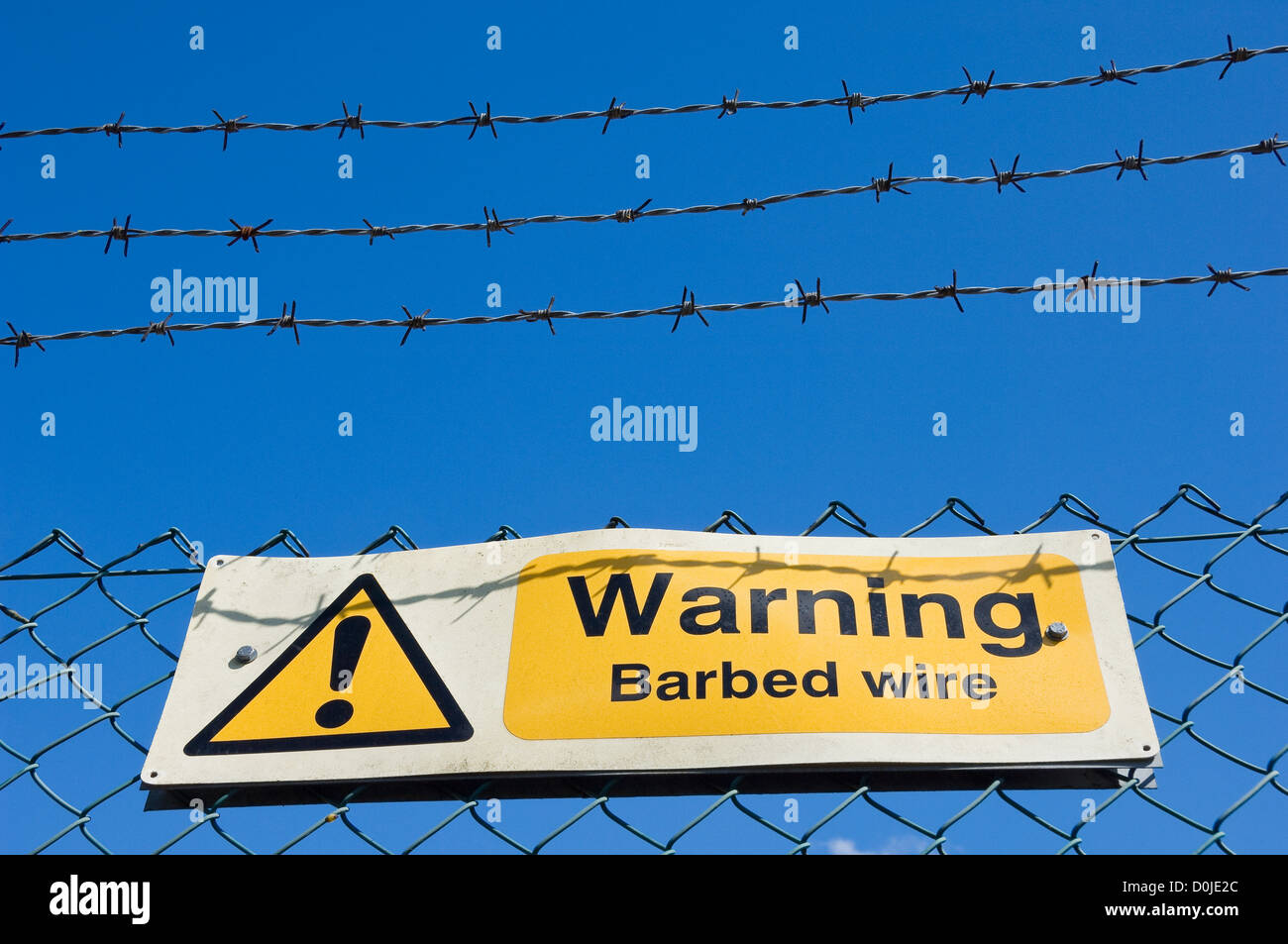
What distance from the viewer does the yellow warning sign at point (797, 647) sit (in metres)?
2.58

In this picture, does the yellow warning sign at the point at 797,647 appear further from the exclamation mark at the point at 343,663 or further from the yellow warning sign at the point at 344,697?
the exclamation mark at the point at 343,663

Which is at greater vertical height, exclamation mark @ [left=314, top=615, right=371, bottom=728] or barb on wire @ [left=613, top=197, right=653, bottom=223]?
barb on wire @ [left=613, top=197, right=653, bottom=223]

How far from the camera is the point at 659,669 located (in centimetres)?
265

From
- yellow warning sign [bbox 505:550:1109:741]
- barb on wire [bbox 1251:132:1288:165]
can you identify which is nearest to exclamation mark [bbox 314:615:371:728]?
yellow warning sign [bbox 505:550:1109:741]

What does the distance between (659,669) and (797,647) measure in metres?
0.32

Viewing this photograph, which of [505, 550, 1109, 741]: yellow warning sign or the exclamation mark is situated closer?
[505, 550, 1109, 741]: yellow warning sign

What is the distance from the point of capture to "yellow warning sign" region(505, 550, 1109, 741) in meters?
2.58

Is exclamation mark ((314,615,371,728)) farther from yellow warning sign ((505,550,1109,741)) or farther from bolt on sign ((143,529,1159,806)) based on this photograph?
yellow warning sign ((505,550,1109,741))

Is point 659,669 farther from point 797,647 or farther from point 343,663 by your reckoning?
point 343,663

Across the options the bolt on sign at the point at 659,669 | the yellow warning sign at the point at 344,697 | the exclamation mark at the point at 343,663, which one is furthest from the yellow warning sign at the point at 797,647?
the exclamation mark at the point at 343,663

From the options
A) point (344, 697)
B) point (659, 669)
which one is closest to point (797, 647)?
point (659, 669)
